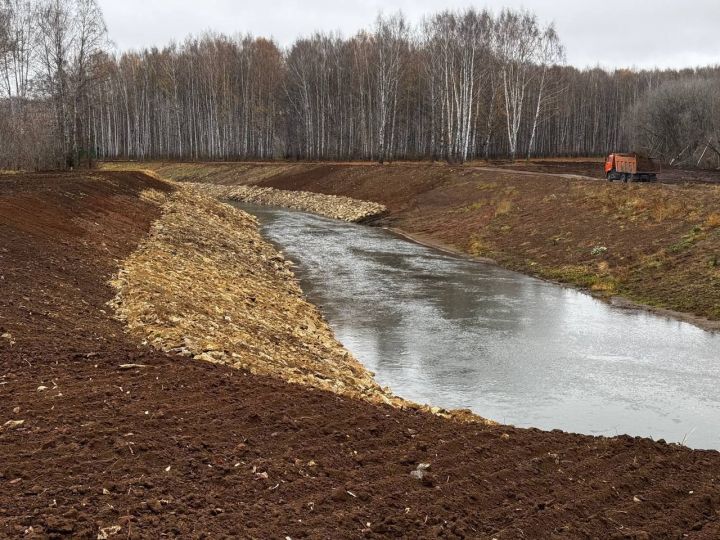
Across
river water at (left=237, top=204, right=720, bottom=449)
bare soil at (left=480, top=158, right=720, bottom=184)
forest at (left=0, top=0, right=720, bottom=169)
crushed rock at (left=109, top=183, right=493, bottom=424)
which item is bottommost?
river water at (left=237, top=204, right=720, bottom=449)

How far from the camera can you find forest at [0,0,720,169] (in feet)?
154

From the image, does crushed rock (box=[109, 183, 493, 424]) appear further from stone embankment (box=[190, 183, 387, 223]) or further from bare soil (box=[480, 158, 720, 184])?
bare soil (box=[480, 158, 720, 184])

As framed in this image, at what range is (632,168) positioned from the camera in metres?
38.0

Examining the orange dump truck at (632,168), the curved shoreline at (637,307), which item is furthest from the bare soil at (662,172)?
the curved shoreline at (637,307)

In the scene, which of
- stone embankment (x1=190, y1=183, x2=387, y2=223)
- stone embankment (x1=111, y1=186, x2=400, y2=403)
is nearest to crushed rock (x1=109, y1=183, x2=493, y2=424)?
stone embankment (x1=111, y1=186, x2=400, y2=403)

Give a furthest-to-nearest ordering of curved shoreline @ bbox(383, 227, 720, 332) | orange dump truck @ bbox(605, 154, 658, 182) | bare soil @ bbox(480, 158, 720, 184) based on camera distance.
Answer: bare soil @ bbox(480, 158, 720, 184)
orange dump truck @ bbox(605, 154, 658, 182)
curved shoreline @ bbox(383, 227, 720, 332)

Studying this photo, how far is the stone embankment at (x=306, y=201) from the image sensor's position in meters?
43.6

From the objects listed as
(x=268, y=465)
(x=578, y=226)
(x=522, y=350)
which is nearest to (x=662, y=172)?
(x=578, y=226)

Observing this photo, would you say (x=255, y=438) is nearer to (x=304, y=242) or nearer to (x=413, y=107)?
(x=304, y=242)

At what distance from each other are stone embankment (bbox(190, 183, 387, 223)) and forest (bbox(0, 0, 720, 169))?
10.5 meters

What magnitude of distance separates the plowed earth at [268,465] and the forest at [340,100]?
34140 millimetres

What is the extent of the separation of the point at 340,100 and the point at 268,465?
7501 centimetres

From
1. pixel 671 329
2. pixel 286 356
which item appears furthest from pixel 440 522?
pixel 671 329

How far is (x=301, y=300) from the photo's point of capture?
62.5 feet
